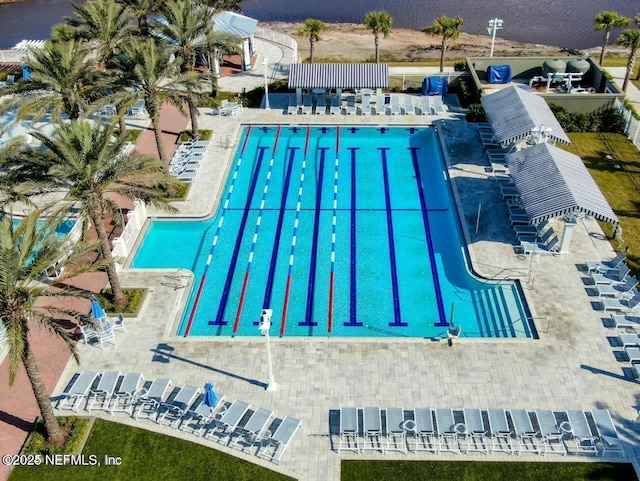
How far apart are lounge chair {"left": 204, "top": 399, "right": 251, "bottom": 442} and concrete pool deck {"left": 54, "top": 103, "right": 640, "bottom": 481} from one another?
1.22ft

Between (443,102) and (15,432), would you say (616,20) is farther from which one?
(15,432)

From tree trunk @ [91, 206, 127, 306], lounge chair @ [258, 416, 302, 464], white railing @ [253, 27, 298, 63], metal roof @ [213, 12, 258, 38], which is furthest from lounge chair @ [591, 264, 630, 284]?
white railing @ [253, 27, 298, 63]

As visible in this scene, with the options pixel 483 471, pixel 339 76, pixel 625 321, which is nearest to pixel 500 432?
pixel 483 471

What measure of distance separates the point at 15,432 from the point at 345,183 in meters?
17.5

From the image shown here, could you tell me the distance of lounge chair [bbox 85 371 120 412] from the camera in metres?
18.9

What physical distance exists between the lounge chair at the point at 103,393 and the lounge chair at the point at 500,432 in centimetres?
1092

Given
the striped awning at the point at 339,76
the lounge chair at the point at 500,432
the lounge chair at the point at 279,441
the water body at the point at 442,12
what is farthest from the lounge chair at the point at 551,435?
the water body at the point at 442,12

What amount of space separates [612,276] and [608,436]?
7.53m

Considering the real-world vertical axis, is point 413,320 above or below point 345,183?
below

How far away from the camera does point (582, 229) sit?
84.7 ft

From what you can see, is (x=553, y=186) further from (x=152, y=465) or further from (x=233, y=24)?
(x=233, y=24)

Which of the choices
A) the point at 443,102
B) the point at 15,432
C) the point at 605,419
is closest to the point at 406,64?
the point at 443,102

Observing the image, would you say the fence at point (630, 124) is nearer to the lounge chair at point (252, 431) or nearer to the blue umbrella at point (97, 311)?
the lounge chair at point (252, 431)

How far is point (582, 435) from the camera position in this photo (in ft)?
56.6
